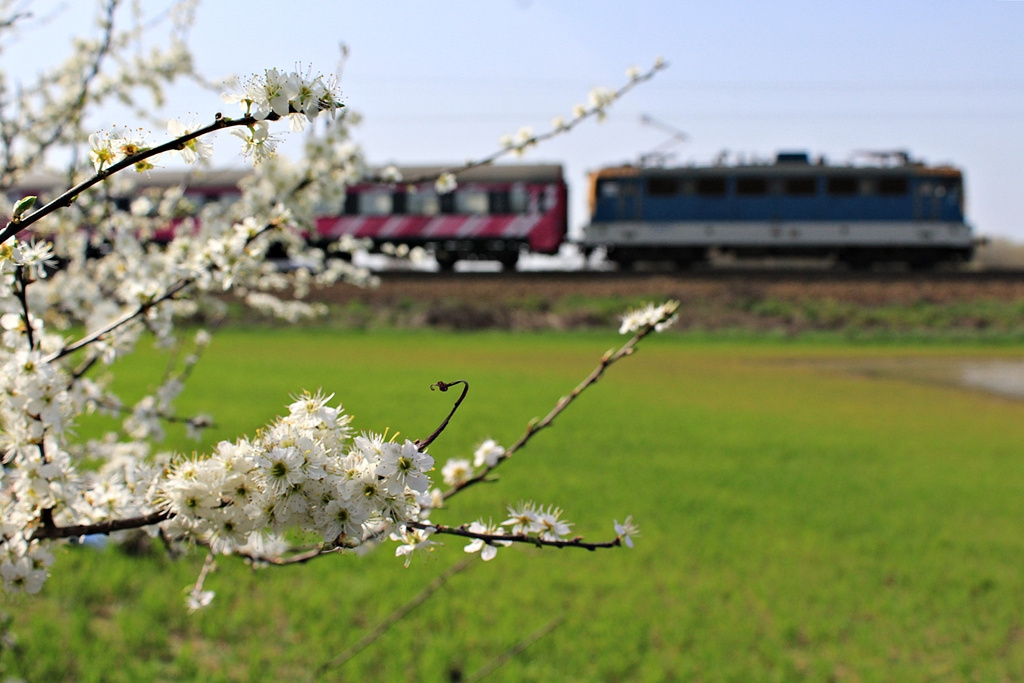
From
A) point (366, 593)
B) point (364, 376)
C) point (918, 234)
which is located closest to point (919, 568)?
point (366, 593)

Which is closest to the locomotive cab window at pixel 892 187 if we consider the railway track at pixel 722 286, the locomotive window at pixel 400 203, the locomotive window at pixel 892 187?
the locomotive window at pixel 892 187

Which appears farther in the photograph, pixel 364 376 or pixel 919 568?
pixel 364 376

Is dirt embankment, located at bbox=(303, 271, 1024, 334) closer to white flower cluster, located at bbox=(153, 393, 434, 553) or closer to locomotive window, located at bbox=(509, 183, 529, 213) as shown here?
locomotive window, located at bbox=(509, 183, 529, 213)

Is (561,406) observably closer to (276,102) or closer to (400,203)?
(276,102)

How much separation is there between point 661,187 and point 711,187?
50.1 inches

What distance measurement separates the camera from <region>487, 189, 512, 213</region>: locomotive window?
1703cm

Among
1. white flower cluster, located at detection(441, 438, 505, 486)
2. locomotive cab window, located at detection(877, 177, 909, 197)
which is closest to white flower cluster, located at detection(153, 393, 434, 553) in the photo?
white flower cluster, located at detection(441, 438, 505, 486)

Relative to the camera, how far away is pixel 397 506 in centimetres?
78

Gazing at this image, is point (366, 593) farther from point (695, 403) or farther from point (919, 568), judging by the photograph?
point (695, 403)

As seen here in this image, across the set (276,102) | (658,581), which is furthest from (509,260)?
(276,102)

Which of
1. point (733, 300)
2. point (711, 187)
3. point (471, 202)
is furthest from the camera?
point (711, 187)

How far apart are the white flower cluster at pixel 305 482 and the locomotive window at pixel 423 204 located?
665 inches

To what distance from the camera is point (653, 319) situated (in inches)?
54.9

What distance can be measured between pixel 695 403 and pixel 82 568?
362 inches
